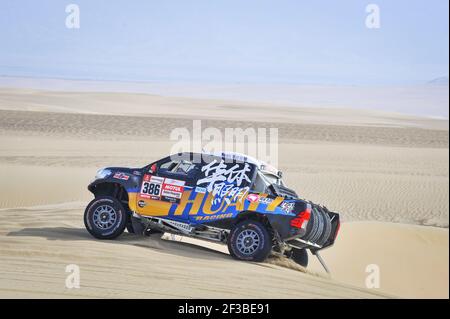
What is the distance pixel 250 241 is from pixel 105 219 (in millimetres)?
2386

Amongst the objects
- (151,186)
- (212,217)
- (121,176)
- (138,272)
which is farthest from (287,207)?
(121,176)

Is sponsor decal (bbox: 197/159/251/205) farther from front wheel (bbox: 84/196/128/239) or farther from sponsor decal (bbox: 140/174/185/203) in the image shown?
front wheel (bbox: 84/196/128/239)

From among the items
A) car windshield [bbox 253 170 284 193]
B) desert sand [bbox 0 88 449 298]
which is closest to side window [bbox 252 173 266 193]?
car windshield [bbox 253 170 284 193]

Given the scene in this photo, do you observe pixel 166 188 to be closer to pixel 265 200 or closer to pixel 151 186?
pixel 151 186

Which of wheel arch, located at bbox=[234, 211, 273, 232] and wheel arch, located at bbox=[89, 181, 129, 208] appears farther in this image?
wheel arch, located at bbox=[89, 181, 129, 208]

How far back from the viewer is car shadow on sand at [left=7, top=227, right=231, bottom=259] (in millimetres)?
12391

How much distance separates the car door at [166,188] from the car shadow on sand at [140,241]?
0.50 metres

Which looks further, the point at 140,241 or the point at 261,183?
the point at 140,241

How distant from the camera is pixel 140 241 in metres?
12.8

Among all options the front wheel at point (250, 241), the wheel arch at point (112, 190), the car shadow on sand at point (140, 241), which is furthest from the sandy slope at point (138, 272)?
the wheel arch at point (112, 190)

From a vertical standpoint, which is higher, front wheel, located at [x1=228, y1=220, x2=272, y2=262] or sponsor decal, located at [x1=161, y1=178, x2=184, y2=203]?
sponsor decal, located at [x1=161, y1=178, x2=184, y2=203]

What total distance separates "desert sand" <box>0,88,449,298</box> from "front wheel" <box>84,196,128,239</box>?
0.79ft

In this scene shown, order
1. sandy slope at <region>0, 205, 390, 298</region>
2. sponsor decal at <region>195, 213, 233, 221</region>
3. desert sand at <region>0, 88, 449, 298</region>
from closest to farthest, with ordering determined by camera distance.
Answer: sandy slope at <region>0, 205, 390, 298</region>, desert sand at <region>0, 88, 449, 298</region>, sponsor decal at <region>195, 213, 233, 221</region>

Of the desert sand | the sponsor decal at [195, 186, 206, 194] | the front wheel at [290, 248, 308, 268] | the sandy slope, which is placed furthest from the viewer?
the front wheel at [290, 248, 308, 268]
